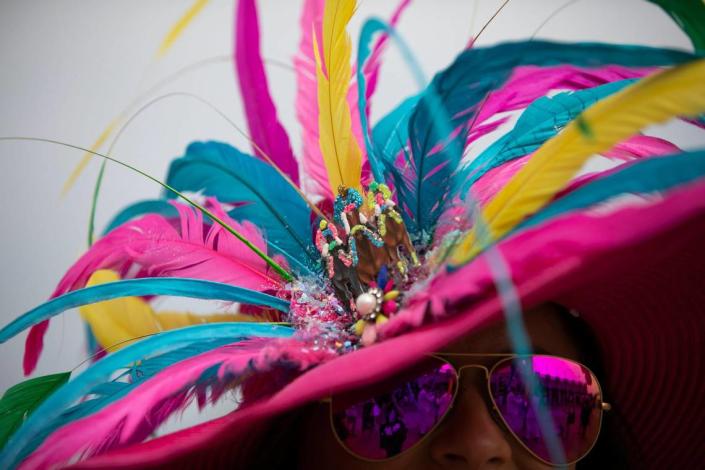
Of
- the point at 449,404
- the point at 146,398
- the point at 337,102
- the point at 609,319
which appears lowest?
the point at 609,319

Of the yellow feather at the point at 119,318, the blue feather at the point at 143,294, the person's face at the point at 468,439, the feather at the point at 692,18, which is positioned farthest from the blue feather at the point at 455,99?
the yellow feather at the point at 119,318

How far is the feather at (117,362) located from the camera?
95cm

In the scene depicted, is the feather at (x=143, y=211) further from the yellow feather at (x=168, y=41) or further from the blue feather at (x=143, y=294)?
the blue feather at (x=143, y=294)

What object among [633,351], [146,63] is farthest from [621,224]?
[146,63]

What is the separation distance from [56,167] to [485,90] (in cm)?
124

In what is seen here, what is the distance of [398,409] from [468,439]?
0.13 meters

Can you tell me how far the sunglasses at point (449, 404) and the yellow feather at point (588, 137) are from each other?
0.24 meters

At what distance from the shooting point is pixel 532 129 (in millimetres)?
1183

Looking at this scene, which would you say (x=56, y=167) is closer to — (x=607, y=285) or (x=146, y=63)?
(x=146, y=63)

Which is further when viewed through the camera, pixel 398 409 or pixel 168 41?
pixel 168 41

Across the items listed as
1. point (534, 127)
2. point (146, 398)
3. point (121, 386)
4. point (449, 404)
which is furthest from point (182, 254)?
point (534, 127)

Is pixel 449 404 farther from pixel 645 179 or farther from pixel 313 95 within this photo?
pixel 313 95

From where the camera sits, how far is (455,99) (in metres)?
1.04

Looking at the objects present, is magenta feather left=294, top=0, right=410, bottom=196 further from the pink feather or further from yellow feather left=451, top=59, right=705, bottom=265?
yellow feather left=451, top=59, right=705, bottom=265
